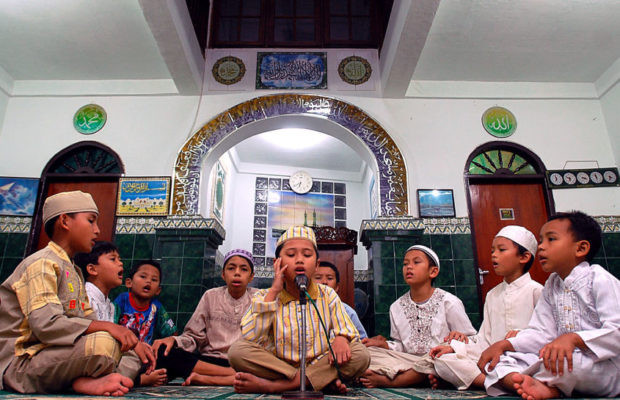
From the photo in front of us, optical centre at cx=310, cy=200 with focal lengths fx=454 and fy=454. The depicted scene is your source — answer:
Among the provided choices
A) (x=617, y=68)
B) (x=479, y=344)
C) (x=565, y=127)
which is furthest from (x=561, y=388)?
(x=617, y=68)

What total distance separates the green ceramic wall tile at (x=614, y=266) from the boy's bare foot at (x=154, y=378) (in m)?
4.30

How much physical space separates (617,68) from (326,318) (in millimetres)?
4638

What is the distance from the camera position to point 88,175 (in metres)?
4.89

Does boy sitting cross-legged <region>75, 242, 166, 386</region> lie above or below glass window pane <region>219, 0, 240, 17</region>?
below

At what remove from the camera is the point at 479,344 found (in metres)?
2.53

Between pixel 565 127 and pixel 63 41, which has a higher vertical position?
pixel 63 41

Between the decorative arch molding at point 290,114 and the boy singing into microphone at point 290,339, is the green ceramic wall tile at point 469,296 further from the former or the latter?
the boy singing into microphone at point 290,339

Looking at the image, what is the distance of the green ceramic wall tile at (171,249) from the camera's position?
14.8 ft

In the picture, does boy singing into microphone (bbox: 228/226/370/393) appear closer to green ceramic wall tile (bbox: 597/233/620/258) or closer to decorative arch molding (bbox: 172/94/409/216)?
decorative arch molding (bbox: 172/94/409/216)

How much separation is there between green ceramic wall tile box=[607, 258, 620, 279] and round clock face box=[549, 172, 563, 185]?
0.91m

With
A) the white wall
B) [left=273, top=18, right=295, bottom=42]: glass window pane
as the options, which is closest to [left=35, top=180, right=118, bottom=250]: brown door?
the white wall

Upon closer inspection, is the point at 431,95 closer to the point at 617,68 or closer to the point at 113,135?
the point at 617,68

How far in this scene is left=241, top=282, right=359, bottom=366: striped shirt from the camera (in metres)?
2.04

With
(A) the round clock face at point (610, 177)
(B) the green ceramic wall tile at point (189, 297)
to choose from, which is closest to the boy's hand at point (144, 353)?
(B) the green ceramic wall tile at point (189, 297)
